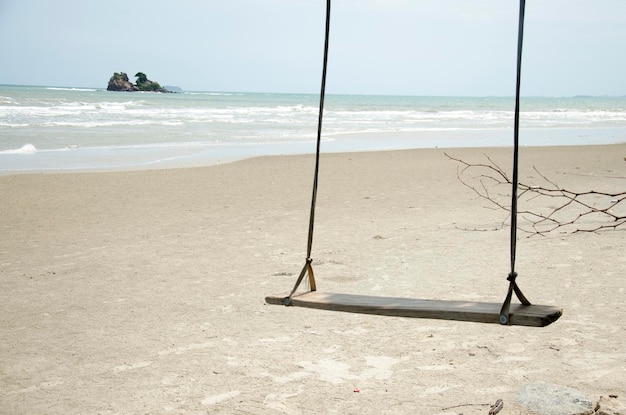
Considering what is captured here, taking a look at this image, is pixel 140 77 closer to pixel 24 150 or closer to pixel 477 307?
pixel 24 150

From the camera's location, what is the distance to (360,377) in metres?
3.00

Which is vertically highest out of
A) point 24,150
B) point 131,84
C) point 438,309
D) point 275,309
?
point 131,84

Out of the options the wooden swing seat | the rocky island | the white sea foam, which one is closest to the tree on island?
the rocky island

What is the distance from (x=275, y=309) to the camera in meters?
4.05

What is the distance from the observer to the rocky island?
71.2 meters

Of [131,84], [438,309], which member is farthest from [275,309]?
[131,84]

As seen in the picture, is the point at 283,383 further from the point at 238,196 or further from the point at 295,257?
the point at 238,196

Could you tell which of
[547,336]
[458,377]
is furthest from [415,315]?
[547,336]

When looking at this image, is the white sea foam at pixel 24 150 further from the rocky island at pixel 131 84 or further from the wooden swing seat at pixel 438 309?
the rocky island at pixel 131 84

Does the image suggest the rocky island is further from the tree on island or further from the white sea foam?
the white sea foam

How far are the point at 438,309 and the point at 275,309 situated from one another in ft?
6.30

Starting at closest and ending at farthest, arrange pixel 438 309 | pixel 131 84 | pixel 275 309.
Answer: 1. pixel 438 309
2. pixel 275 309
3. pixel 131 84

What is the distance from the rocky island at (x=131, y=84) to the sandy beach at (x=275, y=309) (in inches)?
2627

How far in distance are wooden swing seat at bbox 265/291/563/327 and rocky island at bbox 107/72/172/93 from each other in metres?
72.8
